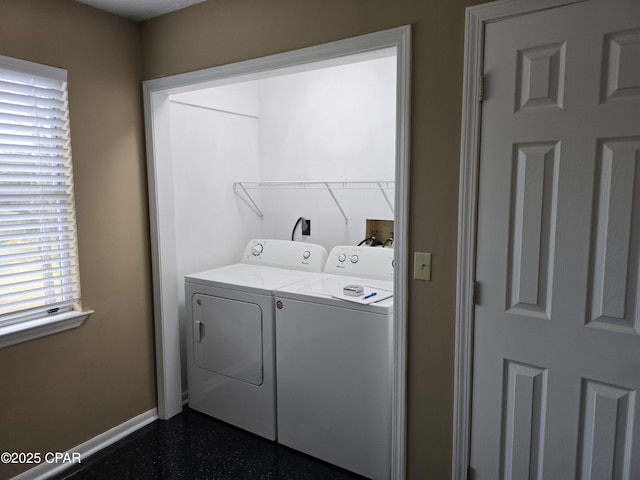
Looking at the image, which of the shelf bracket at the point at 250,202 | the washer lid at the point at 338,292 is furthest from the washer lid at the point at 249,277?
the shelf bracket at the point at 250,202

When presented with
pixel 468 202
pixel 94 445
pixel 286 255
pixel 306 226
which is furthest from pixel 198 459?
pixel 468 202

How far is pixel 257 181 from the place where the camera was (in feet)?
11.5

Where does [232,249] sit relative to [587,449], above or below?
above

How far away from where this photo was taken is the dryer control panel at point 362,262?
100.0 inches

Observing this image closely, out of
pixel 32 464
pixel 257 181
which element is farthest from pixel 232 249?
pixel 32 464

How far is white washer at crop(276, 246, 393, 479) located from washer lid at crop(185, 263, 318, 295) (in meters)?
0.14

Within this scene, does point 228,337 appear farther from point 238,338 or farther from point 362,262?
point 362,262

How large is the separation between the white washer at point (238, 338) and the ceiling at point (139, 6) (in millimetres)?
1553

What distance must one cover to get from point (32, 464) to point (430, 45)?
8.91 feet

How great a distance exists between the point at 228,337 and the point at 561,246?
1.88 m

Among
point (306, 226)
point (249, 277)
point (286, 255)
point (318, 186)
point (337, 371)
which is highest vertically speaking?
point (318, 186)

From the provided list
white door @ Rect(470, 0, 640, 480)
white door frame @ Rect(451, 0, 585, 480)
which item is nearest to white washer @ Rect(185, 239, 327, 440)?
white door frame @ Rect(451, 0, 585, 480)

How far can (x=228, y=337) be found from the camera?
2611 millimetres

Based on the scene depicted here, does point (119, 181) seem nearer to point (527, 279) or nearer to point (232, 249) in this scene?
point (232, 249)
